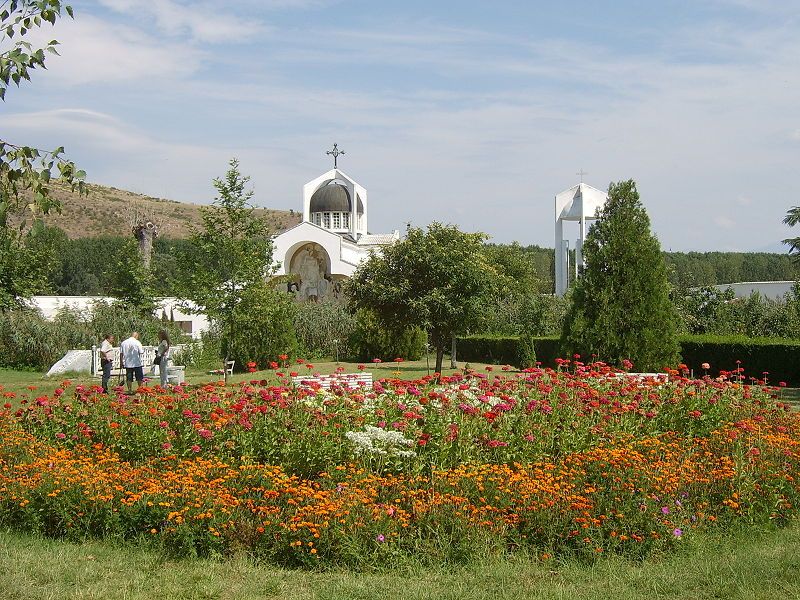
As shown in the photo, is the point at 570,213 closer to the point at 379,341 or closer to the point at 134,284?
the point at 379,341

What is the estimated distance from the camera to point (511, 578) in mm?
5449

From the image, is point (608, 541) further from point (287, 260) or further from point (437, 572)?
point (287, 260)

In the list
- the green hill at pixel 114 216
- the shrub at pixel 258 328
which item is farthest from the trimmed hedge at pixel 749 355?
the green hill at pixel 114 216

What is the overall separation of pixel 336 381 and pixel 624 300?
6.90m

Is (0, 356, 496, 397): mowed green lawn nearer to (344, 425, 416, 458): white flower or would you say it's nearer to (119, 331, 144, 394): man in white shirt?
(119, 331, 144, 394): man in white shirt

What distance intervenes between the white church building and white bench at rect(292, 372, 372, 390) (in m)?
30.7

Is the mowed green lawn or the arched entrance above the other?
the arched entrance

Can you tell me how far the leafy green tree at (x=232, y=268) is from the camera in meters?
24.5

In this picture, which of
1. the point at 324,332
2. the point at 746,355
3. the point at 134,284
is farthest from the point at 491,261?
the point at 746,355

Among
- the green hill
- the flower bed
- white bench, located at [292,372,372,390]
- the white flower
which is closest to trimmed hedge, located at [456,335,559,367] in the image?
white bench, located at [292,372,372,390]

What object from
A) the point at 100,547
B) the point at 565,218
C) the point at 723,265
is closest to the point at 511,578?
the point at 100,547

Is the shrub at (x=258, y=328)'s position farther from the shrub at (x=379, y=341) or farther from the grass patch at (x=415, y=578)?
the grass patch at (x=415, y=578)

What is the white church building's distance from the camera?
157 feet

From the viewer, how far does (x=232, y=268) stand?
2497 centimetres
